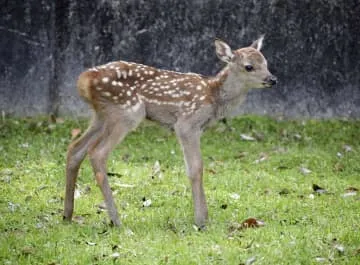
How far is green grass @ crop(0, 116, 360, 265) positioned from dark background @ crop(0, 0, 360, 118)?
322mm

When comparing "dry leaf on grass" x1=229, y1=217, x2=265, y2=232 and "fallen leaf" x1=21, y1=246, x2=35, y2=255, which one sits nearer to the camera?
"fallen leaf" x1=21, y1=246, x2=35, y2=255

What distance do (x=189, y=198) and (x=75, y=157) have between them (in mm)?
1259

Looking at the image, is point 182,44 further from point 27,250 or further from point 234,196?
point 27,250

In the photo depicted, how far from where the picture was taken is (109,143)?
24.5 feet

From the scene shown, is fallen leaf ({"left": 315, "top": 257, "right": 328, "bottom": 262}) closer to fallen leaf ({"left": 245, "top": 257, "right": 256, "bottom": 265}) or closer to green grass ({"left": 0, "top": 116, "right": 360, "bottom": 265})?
green grass ({"left": 0, "top": 116, "right": 360, "bottom": 265})

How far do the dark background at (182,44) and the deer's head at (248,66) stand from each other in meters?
3.42

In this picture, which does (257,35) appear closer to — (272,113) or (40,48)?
(272,113)

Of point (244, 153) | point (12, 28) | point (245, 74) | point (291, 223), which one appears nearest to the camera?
point (291, 223)

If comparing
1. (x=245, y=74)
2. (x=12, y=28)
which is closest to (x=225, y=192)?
(x=245, y=74)

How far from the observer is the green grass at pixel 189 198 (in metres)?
6.59

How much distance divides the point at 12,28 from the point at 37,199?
12.3 ft

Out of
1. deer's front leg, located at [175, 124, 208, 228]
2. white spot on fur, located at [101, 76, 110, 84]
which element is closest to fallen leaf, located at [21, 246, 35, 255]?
deer's front leg, located at [175, 124, 208, 228]

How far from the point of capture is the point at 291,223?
755cm

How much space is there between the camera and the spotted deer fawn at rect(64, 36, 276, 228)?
7.51 meters
